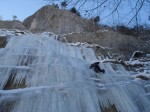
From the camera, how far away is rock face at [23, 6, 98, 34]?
10477 millimetres

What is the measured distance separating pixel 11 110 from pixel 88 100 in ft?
3.80

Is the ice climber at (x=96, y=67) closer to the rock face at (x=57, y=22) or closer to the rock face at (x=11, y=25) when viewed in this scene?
the rock face at (x=57, y=22)

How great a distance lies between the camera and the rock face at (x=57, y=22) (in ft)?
34.4

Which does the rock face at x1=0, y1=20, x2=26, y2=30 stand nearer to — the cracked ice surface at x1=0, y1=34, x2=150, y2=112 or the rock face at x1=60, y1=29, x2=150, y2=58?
the rock face at x1=60, y1=29, x2=150, y2=58

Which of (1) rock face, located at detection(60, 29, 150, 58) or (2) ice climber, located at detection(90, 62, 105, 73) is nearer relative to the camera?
(2) ice climber, located at detection(90, 62, 105, 73)

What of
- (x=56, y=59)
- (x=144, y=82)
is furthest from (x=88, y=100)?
(x=144, y=82)

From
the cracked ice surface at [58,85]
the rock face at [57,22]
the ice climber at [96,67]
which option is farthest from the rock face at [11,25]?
the ice climber at [96,67]

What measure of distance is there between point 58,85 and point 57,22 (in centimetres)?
713

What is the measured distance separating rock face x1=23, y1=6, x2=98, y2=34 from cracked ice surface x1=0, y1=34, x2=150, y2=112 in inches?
198

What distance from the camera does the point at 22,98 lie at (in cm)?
338

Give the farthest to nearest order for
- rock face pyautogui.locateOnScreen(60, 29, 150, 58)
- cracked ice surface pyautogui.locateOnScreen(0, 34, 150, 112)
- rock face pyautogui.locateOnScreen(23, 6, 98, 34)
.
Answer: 1. rock face pyautogui.locateOnScreen(23, 6, 98, 34)
2. rock face pyautogui.locateOnScreen(60, 29, 150, 58)
3. cracked ice surface pyautogui.locateOnScreen(0, 34, 150, 112)

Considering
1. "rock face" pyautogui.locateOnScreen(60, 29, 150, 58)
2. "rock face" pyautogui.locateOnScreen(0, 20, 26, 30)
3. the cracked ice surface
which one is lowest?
the cracked ice surface

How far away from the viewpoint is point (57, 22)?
10750 millimetres

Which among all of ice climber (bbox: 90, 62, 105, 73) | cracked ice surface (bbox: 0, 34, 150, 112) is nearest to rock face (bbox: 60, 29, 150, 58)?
cracked ice surface (bbox: 0, 34, 150, 112)
